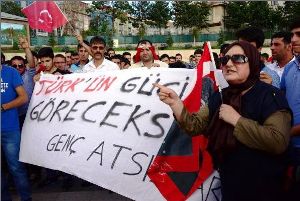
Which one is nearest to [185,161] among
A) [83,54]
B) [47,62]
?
[47,62]

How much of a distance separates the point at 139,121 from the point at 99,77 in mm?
939

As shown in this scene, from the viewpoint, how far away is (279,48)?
3.85m

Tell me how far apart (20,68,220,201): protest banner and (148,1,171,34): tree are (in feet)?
160

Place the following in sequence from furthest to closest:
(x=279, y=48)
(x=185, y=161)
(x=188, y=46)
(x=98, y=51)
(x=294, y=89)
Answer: (x=188, y=46), (x=98, y=51), (x=279, y=48), (x=185, y=161), (x=294, y=89)

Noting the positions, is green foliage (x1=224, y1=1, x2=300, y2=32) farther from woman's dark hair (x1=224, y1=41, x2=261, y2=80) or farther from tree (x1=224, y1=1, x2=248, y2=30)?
woman's dark hair (x1=224, y1=41, x2=261, y2=80)

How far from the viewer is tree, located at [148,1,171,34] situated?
52.1 metres

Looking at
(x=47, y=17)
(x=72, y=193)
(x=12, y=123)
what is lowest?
(x=72, y=193)

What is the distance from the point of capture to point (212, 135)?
2.53 metres

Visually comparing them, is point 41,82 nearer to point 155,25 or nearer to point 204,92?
point 204,92

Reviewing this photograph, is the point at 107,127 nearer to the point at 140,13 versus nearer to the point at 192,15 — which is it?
the point at 192,15

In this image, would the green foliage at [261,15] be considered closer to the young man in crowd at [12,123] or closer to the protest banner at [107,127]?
the protest banner at [107,127]

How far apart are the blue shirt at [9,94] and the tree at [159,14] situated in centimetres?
4875

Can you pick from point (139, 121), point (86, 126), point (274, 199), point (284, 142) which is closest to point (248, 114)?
point (284, 142)

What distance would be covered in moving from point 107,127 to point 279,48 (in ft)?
5.85
